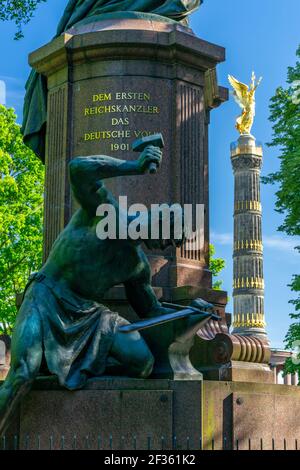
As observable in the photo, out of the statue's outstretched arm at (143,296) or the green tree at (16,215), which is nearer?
the statue's outstretched arm at (143,296)

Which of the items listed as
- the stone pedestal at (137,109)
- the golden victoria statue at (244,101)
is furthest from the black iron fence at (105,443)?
the golden victoria statue at (244,101)

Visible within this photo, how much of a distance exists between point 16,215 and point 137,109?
58.0 ft

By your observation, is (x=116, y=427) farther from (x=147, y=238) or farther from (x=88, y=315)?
(x=147, y=238)

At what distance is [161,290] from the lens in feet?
30.5

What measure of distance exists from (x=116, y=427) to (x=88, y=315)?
1034 mm

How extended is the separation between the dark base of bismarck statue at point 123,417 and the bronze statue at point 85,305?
0.17 m

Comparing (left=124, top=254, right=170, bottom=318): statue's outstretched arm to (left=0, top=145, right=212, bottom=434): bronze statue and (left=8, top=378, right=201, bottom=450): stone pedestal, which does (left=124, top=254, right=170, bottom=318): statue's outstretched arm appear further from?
(left=8, top=378, right=201, bottom=450): stone pedestal

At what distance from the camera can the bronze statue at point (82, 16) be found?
35.2 feet

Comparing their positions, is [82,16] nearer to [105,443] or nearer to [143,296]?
[143,296]

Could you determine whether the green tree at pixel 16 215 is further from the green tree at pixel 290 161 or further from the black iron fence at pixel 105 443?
the black iron fence at pixel 105 443

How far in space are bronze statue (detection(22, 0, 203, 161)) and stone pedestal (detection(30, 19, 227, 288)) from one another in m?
0.36

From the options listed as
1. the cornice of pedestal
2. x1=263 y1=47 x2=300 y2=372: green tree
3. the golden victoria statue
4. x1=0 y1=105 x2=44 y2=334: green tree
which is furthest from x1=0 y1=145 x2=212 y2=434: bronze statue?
the golden victoria statue
